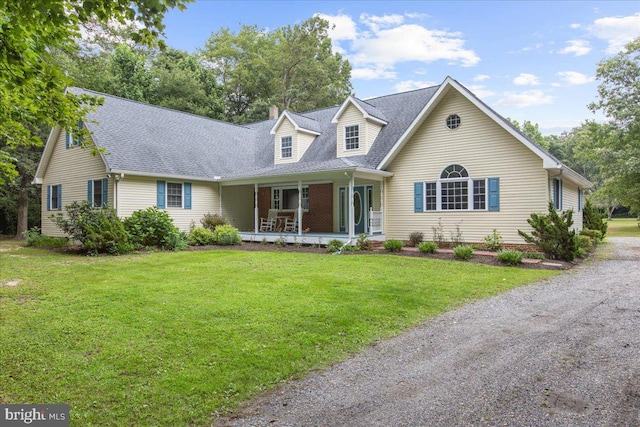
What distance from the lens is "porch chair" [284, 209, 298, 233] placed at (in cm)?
1764

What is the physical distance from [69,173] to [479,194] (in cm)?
1693

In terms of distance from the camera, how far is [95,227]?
1290 centimetres

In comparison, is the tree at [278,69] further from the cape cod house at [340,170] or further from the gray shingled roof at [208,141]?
the cape cod house at [340,170]

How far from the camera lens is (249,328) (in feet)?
16.8

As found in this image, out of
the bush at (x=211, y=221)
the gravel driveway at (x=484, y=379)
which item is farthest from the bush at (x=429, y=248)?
the bush at (x=211, y=221)

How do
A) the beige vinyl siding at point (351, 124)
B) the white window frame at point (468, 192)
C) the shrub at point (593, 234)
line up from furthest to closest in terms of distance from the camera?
the shrub at point (593, 234) → the beige vinyl siding at point (351, 124) → the white window frame at point (468, 192)

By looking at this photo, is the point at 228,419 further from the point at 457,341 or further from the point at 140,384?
the point at 457,341

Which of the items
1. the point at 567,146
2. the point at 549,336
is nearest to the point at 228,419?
the point at 549,336

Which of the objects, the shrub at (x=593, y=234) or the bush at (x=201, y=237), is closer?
the bush at (x=201, y=237)

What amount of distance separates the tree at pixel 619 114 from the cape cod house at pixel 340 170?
6635 millimetres

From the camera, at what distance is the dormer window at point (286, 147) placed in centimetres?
1887

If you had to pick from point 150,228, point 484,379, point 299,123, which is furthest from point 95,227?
point 484,379

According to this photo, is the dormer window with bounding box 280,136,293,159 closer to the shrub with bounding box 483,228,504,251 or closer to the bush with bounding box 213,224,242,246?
the bush with bounding box 213,224,242,246

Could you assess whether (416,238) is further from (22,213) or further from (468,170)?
(22,213)
